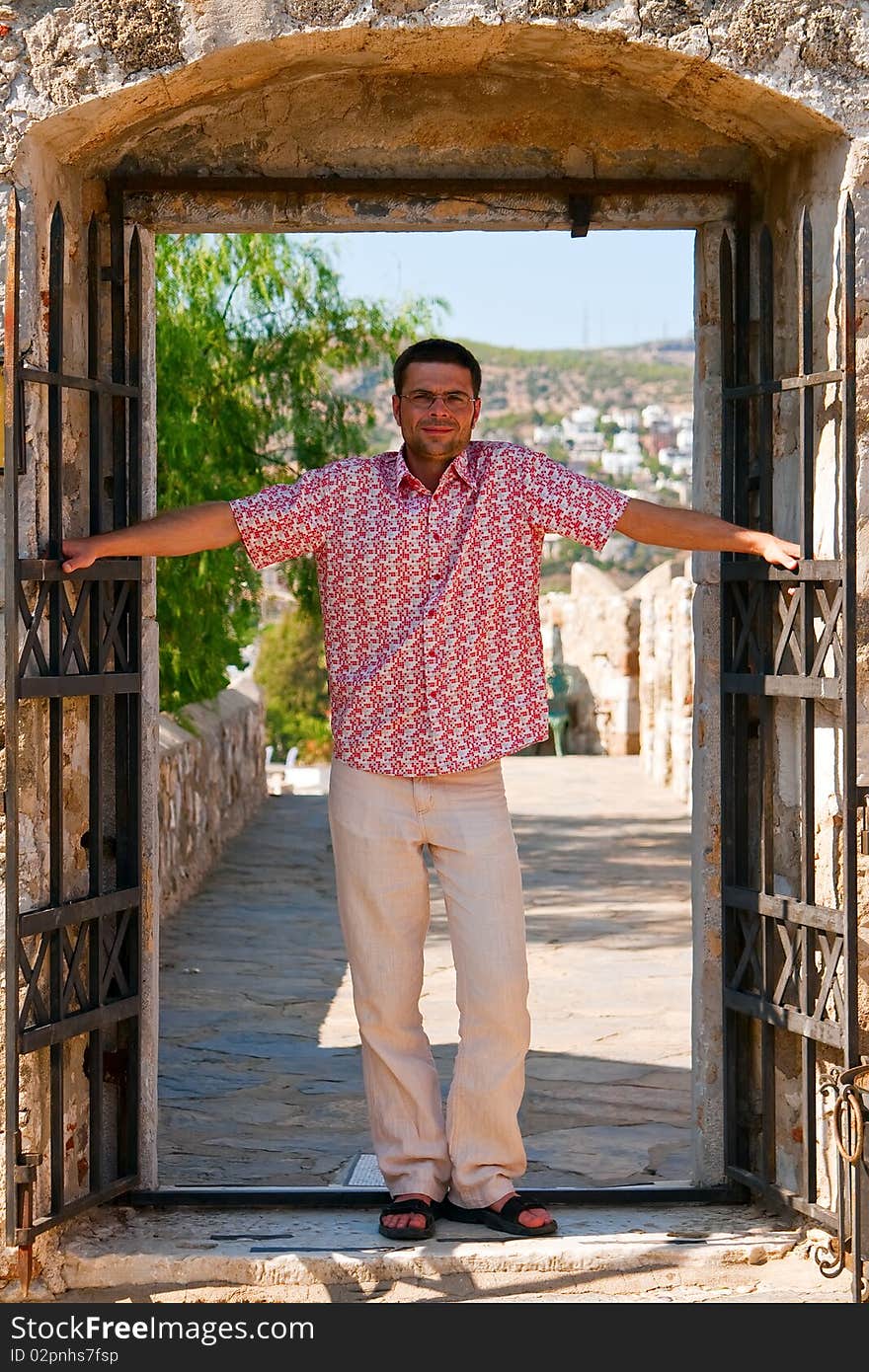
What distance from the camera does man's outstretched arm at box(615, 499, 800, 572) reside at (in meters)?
3.91

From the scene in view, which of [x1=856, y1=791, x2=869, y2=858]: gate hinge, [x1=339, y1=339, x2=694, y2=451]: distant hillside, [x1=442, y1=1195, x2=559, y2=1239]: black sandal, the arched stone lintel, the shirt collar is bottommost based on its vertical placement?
[x1=442, y1=1195, x2=559, y2=1239]: black sandal

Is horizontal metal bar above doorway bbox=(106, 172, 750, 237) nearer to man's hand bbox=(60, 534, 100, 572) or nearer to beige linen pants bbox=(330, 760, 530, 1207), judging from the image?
man's hand bbox=(60, 534, 100, 572)

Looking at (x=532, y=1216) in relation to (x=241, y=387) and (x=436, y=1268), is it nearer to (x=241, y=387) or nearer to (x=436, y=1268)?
(x=436, y=1268)

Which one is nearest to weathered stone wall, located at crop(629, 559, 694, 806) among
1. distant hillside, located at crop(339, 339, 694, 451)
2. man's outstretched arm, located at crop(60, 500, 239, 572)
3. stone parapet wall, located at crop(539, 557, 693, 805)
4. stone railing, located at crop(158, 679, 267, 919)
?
stone parapet wall, located at crop(539, 557, 693, 805)

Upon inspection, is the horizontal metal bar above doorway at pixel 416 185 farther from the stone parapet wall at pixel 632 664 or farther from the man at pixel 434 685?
the stone parapet wall at pixel 632 664

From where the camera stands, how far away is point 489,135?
4.42m

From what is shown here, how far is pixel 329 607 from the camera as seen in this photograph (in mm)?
4090

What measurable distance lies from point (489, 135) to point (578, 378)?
79413mm

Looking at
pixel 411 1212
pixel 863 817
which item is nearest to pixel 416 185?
pixel 863 817

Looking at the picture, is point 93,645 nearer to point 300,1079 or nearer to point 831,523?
point 831,523

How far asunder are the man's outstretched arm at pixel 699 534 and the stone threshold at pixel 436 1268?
156 cm

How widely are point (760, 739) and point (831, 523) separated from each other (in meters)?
0.61

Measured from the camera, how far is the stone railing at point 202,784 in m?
8.88

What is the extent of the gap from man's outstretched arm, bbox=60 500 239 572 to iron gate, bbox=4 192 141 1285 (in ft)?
0.21
